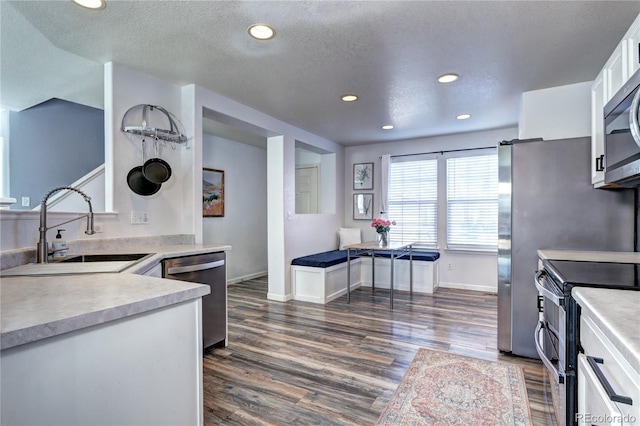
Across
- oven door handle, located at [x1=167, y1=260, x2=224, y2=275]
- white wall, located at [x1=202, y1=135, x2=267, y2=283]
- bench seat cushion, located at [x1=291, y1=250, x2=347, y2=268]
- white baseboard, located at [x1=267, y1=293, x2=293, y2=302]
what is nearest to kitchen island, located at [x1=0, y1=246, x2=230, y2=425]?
oven door handle, located at [x1=167, y1=260, x2=224, y2=275]

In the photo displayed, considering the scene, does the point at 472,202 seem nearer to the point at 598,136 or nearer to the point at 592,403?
the point at 598,136

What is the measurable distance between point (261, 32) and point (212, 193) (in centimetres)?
340

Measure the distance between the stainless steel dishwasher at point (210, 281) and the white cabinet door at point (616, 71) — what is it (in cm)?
291

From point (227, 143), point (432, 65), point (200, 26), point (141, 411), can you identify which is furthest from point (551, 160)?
point (227, 143)

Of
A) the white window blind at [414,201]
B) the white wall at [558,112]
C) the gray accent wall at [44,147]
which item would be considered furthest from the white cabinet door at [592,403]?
the gray accent wall at [44,147]

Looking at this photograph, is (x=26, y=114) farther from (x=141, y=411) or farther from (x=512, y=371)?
(x=512, y=371)

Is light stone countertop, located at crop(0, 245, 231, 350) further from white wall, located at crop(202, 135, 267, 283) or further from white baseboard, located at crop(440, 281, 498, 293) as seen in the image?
white baseboard, located at crop(440, 281, 498, 293)

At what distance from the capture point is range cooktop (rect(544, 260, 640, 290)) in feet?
4.43

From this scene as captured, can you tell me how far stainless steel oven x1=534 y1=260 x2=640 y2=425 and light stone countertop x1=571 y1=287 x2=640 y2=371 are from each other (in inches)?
3.4

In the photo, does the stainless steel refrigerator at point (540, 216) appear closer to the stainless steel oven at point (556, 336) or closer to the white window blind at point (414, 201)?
the stainless steel oven at point (556, 336)

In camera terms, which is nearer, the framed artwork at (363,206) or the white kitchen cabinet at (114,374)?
the white kitchen cabinet at (114,374)

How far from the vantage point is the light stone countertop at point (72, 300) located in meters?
0.78

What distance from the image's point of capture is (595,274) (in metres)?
1.56

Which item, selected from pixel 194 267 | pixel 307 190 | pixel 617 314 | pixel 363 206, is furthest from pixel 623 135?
pixel 307 190
